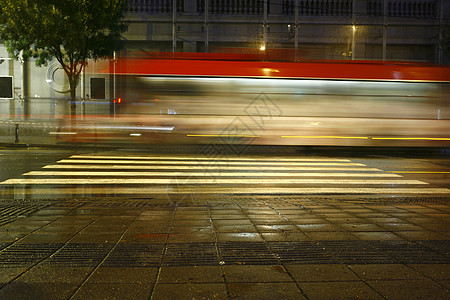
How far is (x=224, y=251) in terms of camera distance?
4918 mm

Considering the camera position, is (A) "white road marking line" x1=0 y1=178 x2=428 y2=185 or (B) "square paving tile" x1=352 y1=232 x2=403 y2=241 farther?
(A) "white road marking line" x1=0 y1=178 x2=428 y2=185

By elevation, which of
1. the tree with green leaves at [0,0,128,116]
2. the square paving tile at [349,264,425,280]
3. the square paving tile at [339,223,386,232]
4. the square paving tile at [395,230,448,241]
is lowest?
the square paving tile at [339,223,386,232]

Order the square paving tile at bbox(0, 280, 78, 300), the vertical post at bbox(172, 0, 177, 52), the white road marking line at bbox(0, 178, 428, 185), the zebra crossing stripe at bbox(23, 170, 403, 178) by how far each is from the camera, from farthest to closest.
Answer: the vertical post at bbox(172, 0, 177, 52)
the zebra crossing stripe at bbox(23, 170, 403, 178)
the white road marking line at bbox(0, 178, 428, 185)
the square paving tile at bbox(0, 280, 78, 300)

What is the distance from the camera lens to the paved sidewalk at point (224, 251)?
386 centimetres

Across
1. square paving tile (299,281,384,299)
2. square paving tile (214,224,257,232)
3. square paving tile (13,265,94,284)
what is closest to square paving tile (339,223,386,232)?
square paving tile (214,224,257,232)

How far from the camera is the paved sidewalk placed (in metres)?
3.86

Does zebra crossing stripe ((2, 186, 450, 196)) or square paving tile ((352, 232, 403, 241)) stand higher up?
square paving tile ((352, 232, 403, 241))

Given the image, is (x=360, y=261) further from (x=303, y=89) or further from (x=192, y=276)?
(x=303, y=89)

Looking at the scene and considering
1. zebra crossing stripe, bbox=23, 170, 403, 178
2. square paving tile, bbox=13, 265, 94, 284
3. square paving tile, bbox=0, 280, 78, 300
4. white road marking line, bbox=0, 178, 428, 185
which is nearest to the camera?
square paving tile, bbox=0, 280, 78, 300

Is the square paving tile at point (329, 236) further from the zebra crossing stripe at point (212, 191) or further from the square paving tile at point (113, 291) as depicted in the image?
the zebra crossing stripe at point (212, 191)

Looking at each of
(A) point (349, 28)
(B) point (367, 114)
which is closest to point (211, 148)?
(B) point (367, 114)

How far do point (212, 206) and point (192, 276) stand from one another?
3.48m

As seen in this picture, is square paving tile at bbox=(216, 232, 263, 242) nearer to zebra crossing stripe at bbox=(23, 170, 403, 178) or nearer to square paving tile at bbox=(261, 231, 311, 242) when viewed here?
square paving tile at bbox=(261, 231, 311, 242)

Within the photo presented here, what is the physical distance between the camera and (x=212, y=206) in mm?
7621
